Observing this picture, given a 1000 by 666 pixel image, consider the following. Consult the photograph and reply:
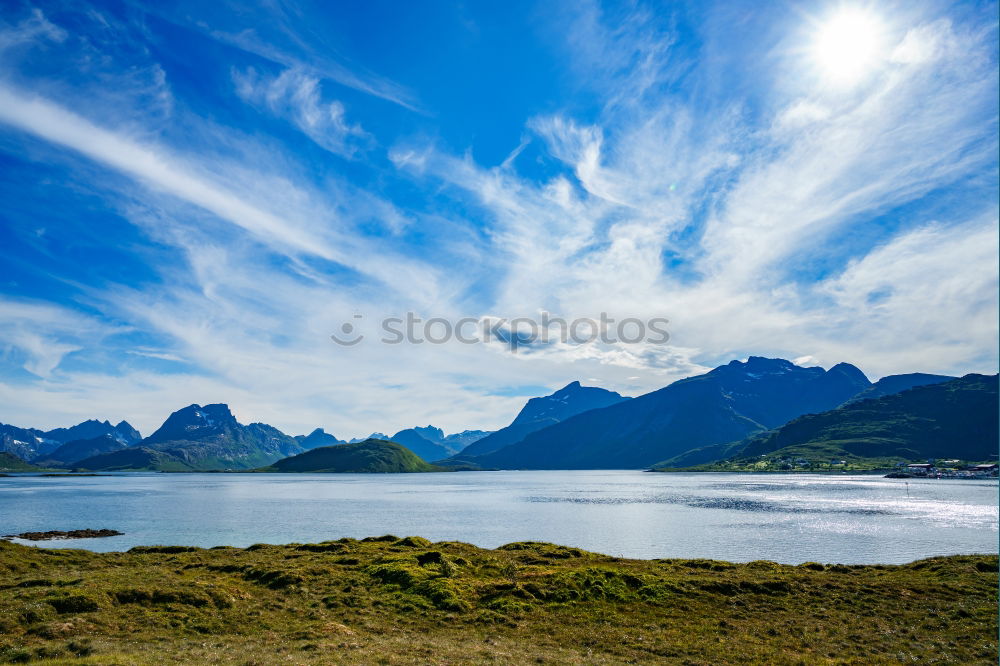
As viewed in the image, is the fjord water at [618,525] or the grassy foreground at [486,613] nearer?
the grassy foreground at [486,613]

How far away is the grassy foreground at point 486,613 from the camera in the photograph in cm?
3538

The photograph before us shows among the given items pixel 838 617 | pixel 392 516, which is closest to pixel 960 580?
pixel 838 617

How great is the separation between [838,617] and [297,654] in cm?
4168

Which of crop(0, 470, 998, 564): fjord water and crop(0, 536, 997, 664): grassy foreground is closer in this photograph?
crop(0, 536, 997, 664): grassy foreground

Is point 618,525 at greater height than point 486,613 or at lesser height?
lesser

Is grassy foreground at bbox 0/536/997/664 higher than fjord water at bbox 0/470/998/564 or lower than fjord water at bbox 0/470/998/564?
higher

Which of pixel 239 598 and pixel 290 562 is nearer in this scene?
pixel 239 598

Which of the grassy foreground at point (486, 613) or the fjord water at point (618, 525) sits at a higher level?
the grassy foreground at point (486, 613)

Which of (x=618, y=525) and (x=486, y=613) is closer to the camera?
(x=486, y=613)

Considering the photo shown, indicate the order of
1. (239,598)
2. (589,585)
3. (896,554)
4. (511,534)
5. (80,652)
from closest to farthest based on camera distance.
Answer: (80,652) → (239,598) → (589,585) → (896,554) → (511,534)

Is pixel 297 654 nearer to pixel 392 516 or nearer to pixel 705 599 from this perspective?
pixel 705 599

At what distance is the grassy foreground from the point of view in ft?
116

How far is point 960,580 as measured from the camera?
56.0 m

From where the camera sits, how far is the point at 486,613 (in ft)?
153
